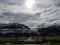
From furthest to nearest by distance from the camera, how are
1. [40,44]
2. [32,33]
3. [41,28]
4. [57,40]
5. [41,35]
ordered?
[41,28]
[32,33]
[41,35]
[57,40]
[40,44]

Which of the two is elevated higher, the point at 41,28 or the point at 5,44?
the point at 41,28

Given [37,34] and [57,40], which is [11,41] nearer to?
[37,34]

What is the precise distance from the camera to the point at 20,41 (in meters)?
11.2

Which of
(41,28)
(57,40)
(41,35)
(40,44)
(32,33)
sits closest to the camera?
(40,44)

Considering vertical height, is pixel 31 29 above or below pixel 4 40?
above

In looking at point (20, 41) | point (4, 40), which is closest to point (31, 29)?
point (20, 41)

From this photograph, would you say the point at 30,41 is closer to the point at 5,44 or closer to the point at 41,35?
the point at 41,35

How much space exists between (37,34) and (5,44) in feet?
11.9

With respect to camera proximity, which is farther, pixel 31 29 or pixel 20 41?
pixel 31 29

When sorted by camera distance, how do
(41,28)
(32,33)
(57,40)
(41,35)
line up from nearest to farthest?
(57,40), (41,35), (32,33), (41,28)

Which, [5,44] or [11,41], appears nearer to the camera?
[5,44]

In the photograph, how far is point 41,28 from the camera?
14.8 meters

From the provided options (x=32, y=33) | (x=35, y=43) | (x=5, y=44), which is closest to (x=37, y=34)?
(x=32, y=33)

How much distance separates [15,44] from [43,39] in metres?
2.37
